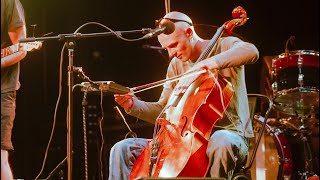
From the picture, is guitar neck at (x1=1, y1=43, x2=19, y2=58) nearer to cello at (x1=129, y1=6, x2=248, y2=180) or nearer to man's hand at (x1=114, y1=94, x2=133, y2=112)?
man's hand at (x1=114, y1=94, x2=133, y2=112)

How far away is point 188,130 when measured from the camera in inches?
120

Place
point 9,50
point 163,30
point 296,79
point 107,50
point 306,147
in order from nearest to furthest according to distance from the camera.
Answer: point 163,30 → point 9,50 → point 306,147 → point 296,79 → point 107,50

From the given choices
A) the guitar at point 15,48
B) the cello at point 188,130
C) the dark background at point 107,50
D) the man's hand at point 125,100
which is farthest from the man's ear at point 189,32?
the dark background at point 107,50

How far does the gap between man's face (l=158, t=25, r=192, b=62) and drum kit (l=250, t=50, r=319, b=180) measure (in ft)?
6.38

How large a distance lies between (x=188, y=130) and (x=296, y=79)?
9.73 feet

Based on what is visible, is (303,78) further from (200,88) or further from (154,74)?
(200,88)

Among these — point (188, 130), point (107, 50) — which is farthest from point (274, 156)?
point (188, 130)

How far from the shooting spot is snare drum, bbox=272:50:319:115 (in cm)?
545

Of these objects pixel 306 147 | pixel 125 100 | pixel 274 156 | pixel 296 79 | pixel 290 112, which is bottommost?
pixel 274 156

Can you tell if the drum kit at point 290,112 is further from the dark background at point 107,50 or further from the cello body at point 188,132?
the cello body at point 188,132

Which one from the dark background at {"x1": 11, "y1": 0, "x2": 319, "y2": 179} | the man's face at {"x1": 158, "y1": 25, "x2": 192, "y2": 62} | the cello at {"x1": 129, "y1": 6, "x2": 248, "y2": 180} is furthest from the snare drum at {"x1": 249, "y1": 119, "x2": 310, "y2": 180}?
the cello at {"x1": 129, "y1": 6, "x2": 248, "y2": 180}

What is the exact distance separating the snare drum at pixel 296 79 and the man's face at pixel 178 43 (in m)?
2.03

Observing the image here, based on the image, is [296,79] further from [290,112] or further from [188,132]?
[188,132]

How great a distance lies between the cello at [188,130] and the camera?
2961 mm
